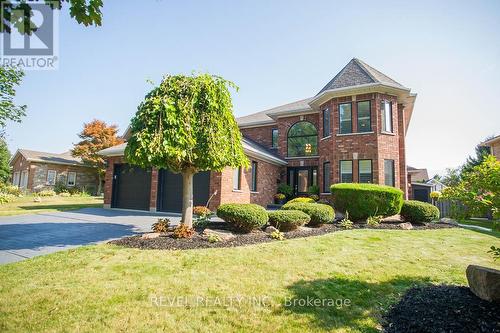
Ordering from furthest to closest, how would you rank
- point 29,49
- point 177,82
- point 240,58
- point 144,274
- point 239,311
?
point 240,58
point 177,82
point 29,49
point 144,274
point 239,311

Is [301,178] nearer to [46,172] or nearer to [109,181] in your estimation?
[109,181]

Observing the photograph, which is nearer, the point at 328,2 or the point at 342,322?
the point at 342,322

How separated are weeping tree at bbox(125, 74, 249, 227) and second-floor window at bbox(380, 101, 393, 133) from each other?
1019 centimetres

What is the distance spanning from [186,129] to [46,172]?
2884 centimetres

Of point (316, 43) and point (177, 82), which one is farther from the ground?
point (316, 43)

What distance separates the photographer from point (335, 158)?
14.5 m

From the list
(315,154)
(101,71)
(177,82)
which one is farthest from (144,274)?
(315,154)

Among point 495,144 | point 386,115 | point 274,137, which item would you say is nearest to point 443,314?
point 386,115

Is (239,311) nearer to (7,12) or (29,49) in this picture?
(7,12)

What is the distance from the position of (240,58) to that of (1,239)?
993cm

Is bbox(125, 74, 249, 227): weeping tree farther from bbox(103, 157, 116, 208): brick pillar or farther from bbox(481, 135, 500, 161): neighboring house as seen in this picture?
bbox(481, 135, 500, 161): neighboring house

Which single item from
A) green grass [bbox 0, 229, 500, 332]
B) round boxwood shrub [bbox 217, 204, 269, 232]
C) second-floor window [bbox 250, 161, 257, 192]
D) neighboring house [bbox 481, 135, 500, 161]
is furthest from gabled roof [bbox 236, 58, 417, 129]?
round boxwood shrub [bbox 217, 204, 269, 232]

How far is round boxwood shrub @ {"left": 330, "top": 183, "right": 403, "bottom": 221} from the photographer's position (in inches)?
417

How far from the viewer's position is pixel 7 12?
2.39m
